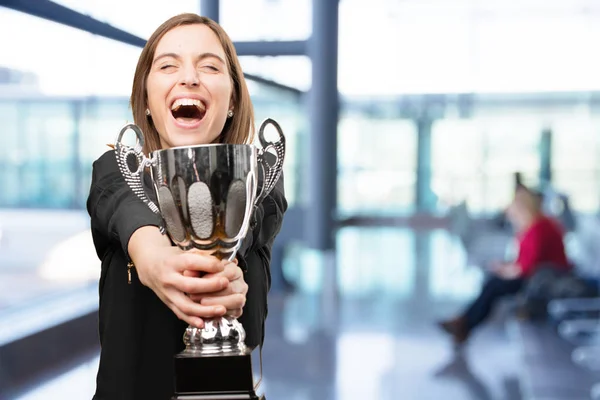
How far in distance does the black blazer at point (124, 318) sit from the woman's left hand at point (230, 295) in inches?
3.8

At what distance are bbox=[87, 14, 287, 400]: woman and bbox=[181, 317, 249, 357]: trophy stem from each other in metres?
0.02

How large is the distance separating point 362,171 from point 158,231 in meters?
11.8

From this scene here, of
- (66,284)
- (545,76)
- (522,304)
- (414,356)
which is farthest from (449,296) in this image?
(545,76)

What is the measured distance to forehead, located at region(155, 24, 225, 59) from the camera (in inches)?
37.7

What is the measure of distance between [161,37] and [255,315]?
1.28 ft

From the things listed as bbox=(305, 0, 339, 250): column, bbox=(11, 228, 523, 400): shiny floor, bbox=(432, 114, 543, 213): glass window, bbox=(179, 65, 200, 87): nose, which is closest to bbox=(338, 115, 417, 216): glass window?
bbox=(432, 114, 543, 213): glass window

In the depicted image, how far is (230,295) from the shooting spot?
803 mm

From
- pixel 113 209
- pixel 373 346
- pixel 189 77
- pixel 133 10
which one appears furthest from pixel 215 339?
pixel 133 10

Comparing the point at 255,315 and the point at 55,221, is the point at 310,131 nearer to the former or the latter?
the point at 55,221

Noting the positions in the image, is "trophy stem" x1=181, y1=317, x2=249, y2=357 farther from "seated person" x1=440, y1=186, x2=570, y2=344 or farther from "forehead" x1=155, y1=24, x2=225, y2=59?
"seated person" x1=440, y1=186, x2=570, y2=344

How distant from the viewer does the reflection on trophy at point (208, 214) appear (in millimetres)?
812

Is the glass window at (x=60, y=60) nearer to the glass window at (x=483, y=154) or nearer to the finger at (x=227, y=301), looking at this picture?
the finger at (x=227, y=301)

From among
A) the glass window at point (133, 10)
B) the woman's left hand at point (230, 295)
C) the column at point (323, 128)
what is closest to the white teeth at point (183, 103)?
the woman's left hand at point (230, 295)

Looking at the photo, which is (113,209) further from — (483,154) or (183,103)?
(483,154)
